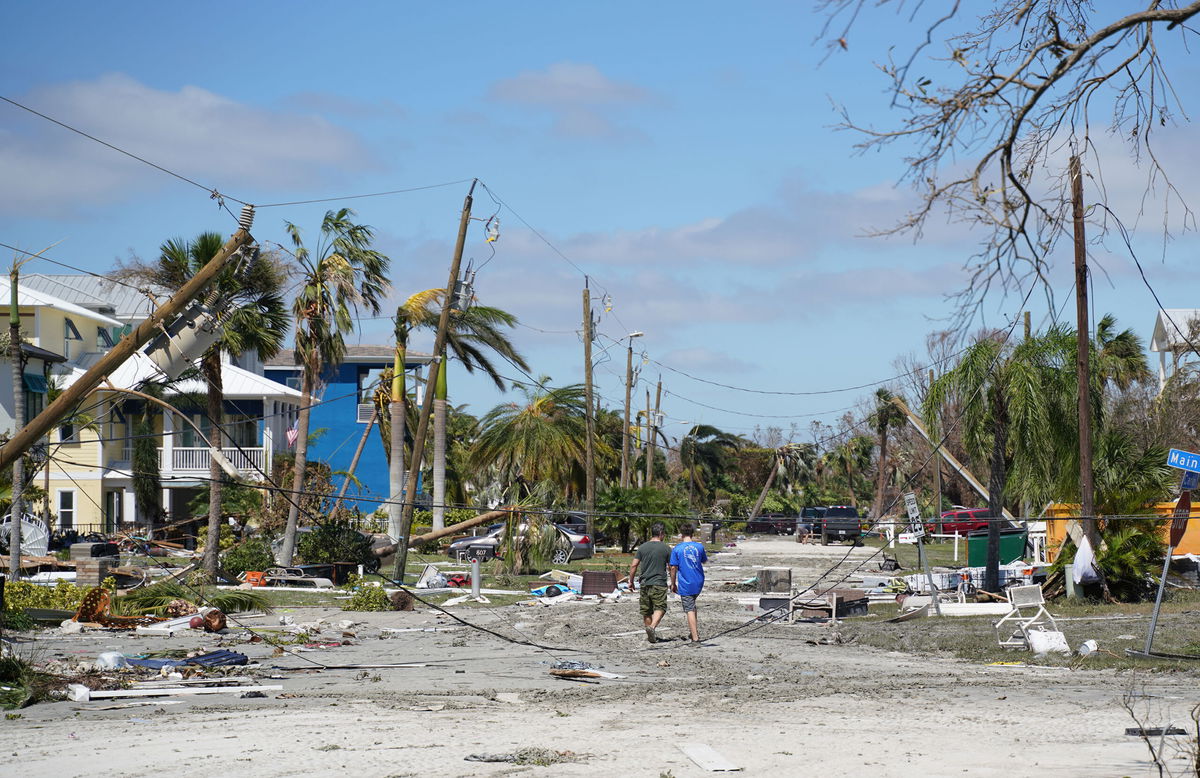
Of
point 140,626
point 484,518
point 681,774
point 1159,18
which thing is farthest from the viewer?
point 484,518

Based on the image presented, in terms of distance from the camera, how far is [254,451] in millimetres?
48500

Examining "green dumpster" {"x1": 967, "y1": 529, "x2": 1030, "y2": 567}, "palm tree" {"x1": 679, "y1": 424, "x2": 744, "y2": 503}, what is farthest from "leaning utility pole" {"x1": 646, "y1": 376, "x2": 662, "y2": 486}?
"green dumpster" {"x1": 967, "y1": 529, "x2": 1030, "y2": 567}

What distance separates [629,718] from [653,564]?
6.55m

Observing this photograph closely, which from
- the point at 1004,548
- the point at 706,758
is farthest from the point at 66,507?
the point at 706,758

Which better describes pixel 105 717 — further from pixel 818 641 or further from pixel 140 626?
pixel 818 641

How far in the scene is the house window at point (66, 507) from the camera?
150 feet

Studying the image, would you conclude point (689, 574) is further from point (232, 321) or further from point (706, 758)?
point (232, 321)

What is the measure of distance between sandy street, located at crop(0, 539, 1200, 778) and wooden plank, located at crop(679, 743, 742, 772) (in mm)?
87

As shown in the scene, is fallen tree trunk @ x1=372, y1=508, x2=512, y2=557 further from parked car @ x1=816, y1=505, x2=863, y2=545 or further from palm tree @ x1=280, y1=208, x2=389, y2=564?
parked car @ x1=816, y1=505, x2=863, y2=545

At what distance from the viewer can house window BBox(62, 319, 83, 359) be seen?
4850 centimetres

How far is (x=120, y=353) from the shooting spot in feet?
41.1

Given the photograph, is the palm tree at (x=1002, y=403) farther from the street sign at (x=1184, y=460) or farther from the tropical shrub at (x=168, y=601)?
the tropical shrub at (x=168, y=601)

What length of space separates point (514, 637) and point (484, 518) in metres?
6.82

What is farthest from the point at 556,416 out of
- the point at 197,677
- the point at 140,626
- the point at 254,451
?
the point at 197,677
